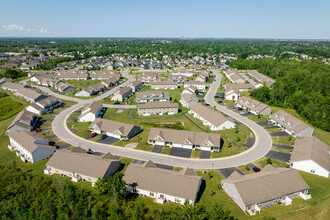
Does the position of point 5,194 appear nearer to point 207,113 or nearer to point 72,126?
point 72,126

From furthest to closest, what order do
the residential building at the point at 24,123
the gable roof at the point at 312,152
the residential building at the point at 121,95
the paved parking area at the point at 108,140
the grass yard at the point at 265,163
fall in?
the residential building at the point at 121,95 < the residential building at the point at 24,123 < the paved parking area at the point at 108,140 < the grass yard at the point at 265,163 < the gable roof at the point at 312,152

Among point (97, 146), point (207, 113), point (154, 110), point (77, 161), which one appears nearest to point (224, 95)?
point (207, 113)

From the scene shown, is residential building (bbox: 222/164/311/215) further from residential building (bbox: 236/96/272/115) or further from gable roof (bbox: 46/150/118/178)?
residential building (bbox: 236/96/272/115)

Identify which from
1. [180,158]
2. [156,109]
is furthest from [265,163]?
[156,109]

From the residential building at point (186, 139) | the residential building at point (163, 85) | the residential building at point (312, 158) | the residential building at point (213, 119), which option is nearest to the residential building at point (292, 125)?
the residential building at point (312, 158)

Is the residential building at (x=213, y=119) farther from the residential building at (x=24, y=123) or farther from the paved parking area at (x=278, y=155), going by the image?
the residential building at (x=24, y=123)

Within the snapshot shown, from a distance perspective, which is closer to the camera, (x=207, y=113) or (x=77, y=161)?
(x=77, y=161)
